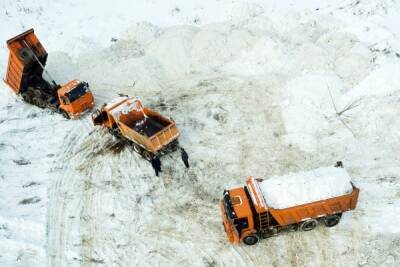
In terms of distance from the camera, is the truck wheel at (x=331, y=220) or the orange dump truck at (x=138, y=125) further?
the orange dump truck at (x=138, y=125)

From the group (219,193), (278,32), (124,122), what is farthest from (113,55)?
(219,193)

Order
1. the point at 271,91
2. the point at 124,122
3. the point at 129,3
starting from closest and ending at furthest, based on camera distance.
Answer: the point at 124,122 → the point at 271,91 → the point at 129,3

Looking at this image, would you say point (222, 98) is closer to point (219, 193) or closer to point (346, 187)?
point (219, 193)

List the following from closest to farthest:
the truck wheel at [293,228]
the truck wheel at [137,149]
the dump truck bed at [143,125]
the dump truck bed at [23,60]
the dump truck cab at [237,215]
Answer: the dump truck cab at [237,215] → the truck wheel at [293,228] → the dump truck bed at [143,125] → the truck wheel at [137,149] → the dump truck bed at [23,60]

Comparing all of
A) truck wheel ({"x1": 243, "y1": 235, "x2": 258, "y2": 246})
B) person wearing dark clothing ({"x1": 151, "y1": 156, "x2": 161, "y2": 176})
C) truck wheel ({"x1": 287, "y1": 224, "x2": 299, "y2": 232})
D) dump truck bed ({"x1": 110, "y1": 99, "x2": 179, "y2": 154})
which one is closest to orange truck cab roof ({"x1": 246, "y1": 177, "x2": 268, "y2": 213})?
truck wheel ({"x1": 243, "y1": 235, "x2": 258, "y2": 246})

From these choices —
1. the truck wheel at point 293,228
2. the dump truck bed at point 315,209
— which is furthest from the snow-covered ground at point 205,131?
the dump truck bed at point 315,209

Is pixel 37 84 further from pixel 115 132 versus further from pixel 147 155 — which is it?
pixel 147 155

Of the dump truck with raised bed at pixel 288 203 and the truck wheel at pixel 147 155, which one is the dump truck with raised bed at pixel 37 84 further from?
the dump truck with raised bed at pixel 288 203
